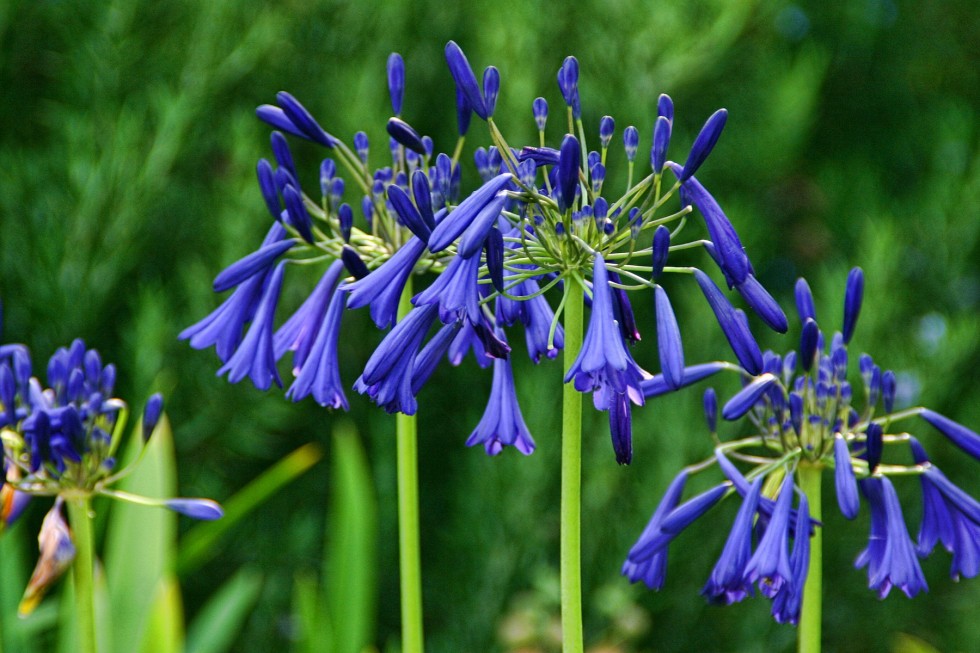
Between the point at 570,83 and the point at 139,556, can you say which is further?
the point at 139,556

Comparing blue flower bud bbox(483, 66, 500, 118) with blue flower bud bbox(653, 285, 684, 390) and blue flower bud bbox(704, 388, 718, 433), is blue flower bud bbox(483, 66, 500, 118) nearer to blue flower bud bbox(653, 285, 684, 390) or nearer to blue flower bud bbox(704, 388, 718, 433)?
blue flower bud bbox(653, 285, 684, 390)

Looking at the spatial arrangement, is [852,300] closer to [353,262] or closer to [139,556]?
[353,262]

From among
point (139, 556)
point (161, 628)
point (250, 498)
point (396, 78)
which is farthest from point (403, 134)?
point (250, 498)

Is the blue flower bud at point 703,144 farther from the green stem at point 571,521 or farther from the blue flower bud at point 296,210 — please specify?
the blue flower bud at point 296,210

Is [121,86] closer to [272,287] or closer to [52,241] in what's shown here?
[52,241]

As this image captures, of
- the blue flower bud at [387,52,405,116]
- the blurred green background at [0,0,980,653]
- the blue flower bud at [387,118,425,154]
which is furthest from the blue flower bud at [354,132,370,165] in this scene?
the blurred green background at [0,0,980,653]

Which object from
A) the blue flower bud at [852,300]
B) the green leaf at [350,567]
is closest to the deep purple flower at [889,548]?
the blue flower bud at [852,300]

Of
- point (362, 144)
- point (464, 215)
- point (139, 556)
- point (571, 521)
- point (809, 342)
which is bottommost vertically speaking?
point (139, 556)
